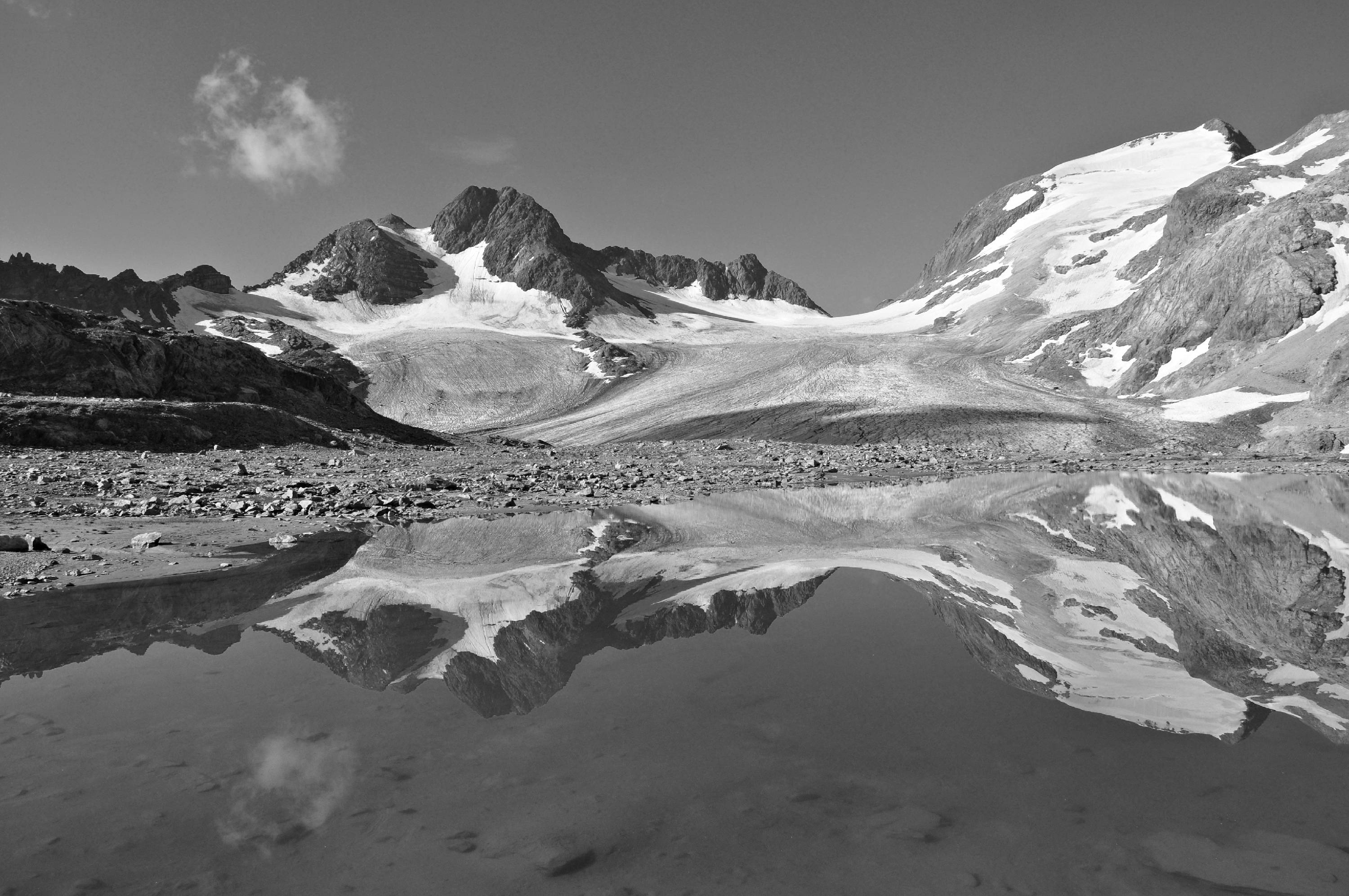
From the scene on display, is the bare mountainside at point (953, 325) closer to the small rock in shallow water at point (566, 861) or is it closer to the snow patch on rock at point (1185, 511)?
the snow patch on rock at point (1185, 511)

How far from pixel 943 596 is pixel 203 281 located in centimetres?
15488

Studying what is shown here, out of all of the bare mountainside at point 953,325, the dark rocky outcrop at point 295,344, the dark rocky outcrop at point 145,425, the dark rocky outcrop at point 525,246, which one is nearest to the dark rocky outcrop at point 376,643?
the dark rocky outcrop at point 145,425

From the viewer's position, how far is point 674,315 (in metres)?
153

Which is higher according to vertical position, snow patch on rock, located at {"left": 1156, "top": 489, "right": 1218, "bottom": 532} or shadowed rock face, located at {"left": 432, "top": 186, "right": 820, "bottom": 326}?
shadowed rock face, located at {"left": 432, "top": 186, "right": 820, "bottom": 326}

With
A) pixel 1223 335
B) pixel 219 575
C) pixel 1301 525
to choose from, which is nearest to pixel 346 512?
pixel 219 575

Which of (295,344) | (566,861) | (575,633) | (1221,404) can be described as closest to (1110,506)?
(575,633)

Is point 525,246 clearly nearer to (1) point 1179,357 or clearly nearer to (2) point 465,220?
(2) point 465,220

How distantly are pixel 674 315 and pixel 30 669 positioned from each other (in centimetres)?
14905

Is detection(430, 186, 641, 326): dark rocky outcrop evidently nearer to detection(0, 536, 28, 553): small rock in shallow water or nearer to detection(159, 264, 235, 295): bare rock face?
detection(159, 264, 235, 295): bare rock face

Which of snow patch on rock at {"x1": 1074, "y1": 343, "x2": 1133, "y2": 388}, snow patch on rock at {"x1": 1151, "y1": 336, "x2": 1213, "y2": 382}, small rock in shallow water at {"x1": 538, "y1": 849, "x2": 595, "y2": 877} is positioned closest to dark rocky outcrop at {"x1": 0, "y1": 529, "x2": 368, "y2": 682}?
small rock in shallow water at {"x1": 538, "y1": 849, "x2": 595, "y2": 877}

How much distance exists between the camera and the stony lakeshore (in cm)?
1179

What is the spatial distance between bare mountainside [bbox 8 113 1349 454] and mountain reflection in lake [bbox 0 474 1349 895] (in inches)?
1508

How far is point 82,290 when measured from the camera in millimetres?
120812

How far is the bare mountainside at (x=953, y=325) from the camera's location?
163 ft
